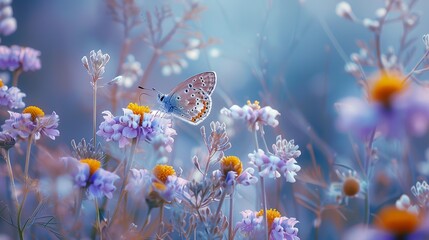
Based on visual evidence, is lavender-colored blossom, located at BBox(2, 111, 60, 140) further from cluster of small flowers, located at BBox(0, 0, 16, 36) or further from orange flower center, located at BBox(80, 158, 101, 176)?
cluster of small flowers, located at BBox(0, 0, 16, 36)

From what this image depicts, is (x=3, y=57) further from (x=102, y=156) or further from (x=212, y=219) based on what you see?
(x=212, y=219)

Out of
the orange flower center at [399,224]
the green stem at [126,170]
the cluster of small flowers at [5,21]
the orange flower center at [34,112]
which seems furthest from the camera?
the cluster of small flowers at [5,21]

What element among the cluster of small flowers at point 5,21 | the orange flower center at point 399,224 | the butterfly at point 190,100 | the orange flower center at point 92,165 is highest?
the cluster of small flowers at point 5,21

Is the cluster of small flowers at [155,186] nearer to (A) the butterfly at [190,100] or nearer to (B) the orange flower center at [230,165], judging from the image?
(B) the orange flower center at [230,165]

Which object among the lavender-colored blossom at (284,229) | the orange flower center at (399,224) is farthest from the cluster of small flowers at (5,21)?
the orange flower center at (399,224)

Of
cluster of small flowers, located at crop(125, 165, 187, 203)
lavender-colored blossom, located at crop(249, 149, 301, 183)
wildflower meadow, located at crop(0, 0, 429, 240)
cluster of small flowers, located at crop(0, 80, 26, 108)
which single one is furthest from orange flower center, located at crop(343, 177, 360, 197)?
cluster of small flowers, located at crop(0, 80, 26, 108)

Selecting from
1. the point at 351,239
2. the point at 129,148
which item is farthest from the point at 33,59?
the point at 351,239

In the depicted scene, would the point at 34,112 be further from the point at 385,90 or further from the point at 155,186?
the point at 385,90
